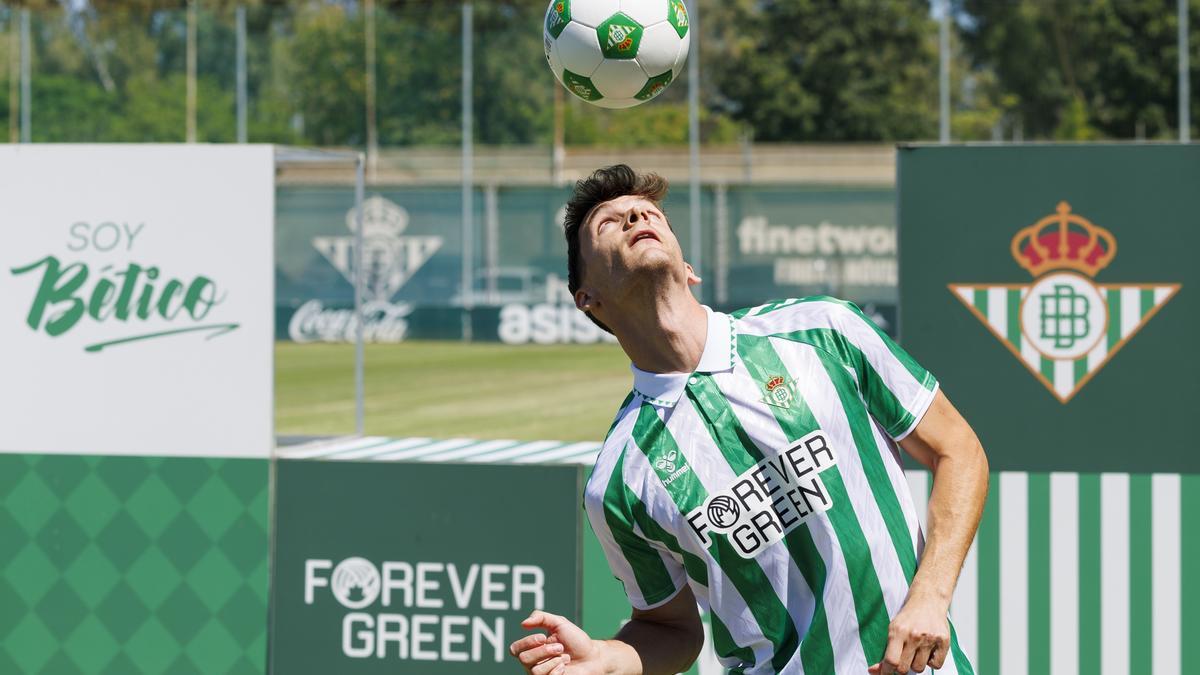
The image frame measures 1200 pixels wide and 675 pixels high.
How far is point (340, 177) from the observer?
3694cm

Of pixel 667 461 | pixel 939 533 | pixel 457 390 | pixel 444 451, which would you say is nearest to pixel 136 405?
pixel 444 451

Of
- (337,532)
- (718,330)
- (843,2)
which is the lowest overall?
(337,532)

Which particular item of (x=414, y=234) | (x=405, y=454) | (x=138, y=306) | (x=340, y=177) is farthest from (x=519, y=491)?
(x=340, y=177)

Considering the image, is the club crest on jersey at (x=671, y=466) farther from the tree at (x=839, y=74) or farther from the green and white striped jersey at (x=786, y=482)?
the tree at (x=839, y=74)

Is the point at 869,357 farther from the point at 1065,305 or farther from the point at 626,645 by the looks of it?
the point at 1065,305

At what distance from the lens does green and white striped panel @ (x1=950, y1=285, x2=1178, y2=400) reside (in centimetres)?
579

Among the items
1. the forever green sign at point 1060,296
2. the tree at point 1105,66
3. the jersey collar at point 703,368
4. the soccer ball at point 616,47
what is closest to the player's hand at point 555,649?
the jersey collar at point 703,368

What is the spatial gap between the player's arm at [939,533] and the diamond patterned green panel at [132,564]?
11.9 feet

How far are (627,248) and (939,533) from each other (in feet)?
3.06

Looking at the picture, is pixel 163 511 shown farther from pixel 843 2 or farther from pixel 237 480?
pixel 843 2

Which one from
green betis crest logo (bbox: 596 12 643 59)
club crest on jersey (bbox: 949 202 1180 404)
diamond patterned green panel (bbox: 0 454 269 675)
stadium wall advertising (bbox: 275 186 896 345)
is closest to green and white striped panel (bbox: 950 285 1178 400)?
club crest on jersey (bbox: 949 202 1180 404)

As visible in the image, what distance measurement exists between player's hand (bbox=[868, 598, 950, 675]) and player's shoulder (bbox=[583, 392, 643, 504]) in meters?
0.76

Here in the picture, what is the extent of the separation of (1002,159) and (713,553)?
285cm

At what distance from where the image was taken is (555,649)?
11.5 feet
